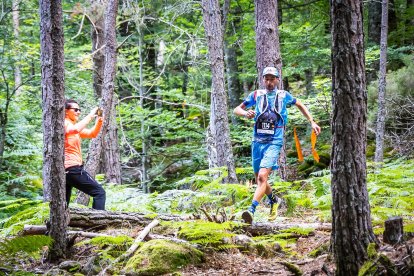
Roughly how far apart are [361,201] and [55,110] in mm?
3567

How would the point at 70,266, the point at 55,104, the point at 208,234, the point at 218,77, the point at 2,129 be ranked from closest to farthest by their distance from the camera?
the point at 70,266 → the point at 55,104 → the point at 208,234 → the point at 218,77 → the point at 2,129

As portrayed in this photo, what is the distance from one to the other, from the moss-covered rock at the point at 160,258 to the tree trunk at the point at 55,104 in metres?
1.05

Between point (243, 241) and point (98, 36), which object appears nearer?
point (243, 241)

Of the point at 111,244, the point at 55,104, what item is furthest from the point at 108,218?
the point at 55,104

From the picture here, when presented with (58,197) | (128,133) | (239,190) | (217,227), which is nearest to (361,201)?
(217,227)

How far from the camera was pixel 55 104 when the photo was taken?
194 inches

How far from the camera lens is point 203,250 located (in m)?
5.13

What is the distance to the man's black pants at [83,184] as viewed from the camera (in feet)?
21.9

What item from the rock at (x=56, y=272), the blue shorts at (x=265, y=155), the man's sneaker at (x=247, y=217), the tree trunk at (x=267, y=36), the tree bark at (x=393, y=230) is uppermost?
the tree trunk at (x=267, y=36)

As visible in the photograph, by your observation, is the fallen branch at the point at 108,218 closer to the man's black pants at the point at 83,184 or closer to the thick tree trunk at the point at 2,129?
the man's black pants at the point at 83,184

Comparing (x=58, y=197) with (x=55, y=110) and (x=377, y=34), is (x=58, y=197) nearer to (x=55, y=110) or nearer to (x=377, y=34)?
(x=55, y=110)

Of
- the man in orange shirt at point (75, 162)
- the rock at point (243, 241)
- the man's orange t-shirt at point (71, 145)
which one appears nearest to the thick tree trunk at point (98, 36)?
the man in orange shirt at point (75, 162)

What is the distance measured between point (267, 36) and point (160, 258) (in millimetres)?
5635

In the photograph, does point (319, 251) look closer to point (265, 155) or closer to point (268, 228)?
point (268, 228)
